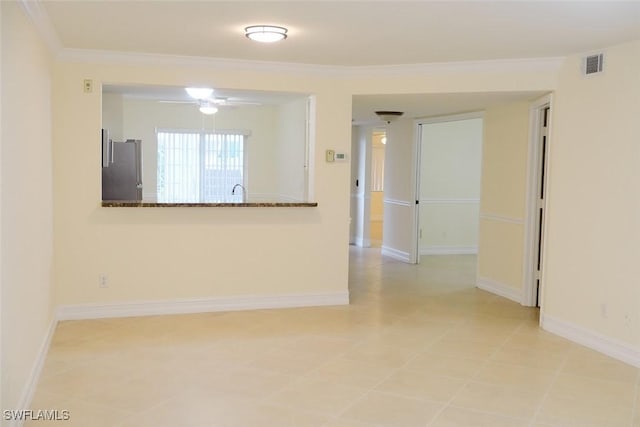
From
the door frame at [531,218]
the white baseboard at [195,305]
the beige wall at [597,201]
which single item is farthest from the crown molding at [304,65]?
the white baseboard at [195,305]

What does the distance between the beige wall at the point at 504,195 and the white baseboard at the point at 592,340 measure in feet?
3.55

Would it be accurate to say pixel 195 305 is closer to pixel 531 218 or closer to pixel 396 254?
pixel 531 218

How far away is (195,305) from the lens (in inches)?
208

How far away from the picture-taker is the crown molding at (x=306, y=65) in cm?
480

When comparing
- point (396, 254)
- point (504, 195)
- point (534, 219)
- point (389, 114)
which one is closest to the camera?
point (534, 219)

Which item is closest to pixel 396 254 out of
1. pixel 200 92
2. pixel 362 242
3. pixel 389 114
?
pixel 362 242

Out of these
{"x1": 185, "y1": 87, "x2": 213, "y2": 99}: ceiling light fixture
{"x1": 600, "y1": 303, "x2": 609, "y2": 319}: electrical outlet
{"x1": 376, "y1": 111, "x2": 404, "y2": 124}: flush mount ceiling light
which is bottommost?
{"x1": 600, "y1": 303, "x2": 609, "y2": 319}: electrical outlet

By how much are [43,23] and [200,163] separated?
5.49 metres

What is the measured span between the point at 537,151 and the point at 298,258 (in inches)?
99.2

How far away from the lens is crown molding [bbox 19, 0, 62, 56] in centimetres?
318

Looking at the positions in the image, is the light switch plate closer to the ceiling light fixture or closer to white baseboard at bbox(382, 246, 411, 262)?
the ceiling light fixture

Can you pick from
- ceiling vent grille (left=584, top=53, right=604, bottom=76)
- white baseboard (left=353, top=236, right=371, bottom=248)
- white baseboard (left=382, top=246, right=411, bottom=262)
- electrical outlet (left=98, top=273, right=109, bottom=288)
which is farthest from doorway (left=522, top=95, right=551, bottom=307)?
white baseboard (left=353, top=236, right=371, bottom=248)

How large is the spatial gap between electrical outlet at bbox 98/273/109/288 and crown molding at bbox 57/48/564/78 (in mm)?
1789

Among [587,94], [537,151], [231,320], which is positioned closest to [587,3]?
[587,94]
